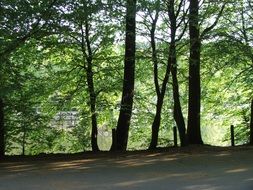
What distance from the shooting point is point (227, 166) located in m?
11.2

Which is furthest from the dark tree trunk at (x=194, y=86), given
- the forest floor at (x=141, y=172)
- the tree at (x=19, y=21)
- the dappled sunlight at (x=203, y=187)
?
the dappled sunlight at (x=203, y=187)

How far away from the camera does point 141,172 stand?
10.7 meters

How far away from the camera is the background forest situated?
13893 millimetres

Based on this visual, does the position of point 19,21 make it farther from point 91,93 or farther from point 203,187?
point 91,93

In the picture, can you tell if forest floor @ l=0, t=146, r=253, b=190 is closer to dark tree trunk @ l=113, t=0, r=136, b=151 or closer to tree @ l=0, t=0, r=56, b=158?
tree @ l=0, t=0, r=56, b=158

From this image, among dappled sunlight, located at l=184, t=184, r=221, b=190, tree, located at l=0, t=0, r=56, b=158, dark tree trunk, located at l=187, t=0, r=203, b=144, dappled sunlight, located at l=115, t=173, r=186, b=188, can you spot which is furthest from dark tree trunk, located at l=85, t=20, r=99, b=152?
dappled sunlight, located at l=184, t=184, r=221, b=190

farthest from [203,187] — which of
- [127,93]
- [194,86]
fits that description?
[127,93]

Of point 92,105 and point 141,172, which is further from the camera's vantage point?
point 92,105

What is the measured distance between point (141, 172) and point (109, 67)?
974cm

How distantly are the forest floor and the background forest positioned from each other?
8.32 feet

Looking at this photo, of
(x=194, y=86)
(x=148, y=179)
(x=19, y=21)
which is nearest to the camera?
(x=148, y=179)

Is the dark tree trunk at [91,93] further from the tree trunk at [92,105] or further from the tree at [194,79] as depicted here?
the tree at [194,79]

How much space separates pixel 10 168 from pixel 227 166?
561 cm

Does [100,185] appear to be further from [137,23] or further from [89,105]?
[89,105]
